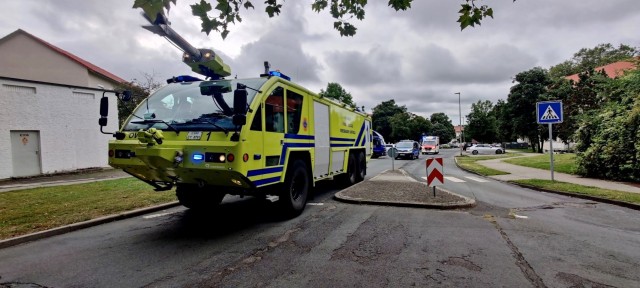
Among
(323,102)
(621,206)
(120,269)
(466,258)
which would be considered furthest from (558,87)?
(120,269)

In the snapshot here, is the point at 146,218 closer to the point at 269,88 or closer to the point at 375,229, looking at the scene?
the point at 269,88

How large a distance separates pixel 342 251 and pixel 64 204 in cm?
704

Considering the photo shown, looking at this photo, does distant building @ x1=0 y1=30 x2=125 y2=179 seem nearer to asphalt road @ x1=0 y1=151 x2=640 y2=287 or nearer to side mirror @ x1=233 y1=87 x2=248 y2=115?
asphalt road @ x1=0 y1=151 x2=640 y2=287

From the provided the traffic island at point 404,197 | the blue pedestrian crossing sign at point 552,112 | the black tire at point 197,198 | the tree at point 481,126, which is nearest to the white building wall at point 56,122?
the black tire at point 197,198

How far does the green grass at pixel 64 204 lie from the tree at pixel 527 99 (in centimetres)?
4502

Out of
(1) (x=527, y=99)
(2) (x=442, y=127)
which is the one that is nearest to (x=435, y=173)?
(1) (x=527, y=99)

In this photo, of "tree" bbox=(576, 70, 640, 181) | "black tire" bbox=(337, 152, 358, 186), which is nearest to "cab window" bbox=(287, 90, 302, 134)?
"black tire" bbox=(337, 152, 358, 186)

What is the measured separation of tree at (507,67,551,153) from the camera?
43469mm

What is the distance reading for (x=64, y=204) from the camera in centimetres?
816

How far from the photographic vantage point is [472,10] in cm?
461

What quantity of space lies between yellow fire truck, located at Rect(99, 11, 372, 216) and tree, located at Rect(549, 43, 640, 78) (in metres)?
54.8

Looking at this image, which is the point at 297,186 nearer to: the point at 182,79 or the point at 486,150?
the point at 182,79

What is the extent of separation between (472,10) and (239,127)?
137 inches

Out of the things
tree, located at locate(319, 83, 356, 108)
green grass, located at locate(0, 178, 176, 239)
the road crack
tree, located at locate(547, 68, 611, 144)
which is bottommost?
the road crack
